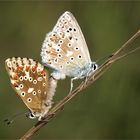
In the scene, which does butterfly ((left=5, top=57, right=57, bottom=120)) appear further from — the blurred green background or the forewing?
the blurred green background

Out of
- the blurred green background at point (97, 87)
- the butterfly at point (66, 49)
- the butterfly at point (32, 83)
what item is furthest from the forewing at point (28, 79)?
the blurred green background at point (97, 87)

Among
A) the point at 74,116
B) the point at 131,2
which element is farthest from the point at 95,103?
the point at 131,2

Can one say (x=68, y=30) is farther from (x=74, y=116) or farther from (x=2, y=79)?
(x=2, y=79)

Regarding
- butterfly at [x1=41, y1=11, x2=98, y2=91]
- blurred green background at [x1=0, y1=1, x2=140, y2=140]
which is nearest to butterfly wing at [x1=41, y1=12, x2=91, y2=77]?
butterfly at [x1=41, y1=11, x2=98, y2=91]

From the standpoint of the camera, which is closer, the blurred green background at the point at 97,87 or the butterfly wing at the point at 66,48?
the butterfly wing at the point at 66,48

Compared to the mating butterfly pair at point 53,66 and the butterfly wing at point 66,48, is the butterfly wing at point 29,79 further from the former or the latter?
the butterfly wing at point 66,48

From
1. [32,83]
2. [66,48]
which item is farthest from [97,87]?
[32,83]

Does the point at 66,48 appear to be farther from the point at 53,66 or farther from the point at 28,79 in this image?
the point at 28,79
